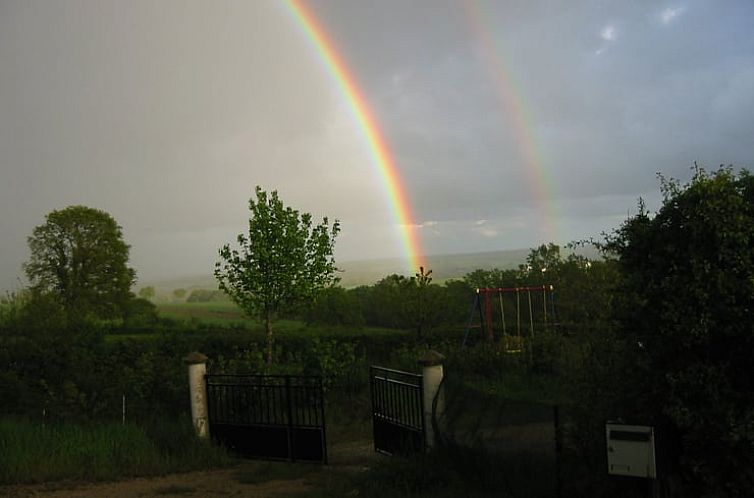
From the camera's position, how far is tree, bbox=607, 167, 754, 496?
5008 mm

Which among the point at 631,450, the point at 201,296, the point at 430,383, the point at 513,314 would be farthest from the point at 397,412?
the point at 201,296

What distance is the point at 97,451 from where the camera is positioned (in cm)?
957

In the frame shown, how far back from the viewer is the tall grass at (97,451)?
30.0ft

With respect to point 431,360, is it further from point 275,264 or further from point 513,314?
point 513,314

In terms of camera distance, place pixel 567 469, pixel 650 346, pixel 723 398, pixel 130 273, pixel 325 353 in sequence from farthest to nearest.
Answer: pixel 130 273 < pixel 325 353 < pixel 567 469 < pixel 650 346 < pixel 723 398

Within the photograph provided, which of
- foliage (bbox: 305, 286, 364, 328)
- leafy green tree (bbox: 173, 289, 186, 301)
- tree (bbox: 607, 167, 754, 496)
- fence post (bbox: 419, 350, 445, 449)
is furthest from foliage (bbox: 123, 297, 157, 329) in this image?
tree (bbox: 607, 167, 754, 496)

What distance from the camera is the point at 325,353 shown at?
15.1 metres

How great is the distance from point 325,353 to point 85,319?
16.5 ft

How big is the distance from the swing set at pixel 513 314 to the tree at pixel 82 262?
2059 cm

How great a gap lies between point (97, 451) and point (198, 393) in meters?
1.71

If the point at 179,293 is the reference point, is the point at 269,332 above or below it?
below

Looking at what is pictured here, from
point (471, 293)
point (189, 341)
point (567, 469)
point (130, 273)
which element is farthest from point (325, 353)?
point (130, 273)

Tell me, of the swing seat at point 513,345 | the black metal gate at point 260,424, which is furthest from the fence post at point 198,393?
the swing seat at point 513,345

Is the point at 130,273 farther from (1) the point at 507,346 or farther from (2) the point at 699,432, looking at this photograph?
(2) the point at 699,432
